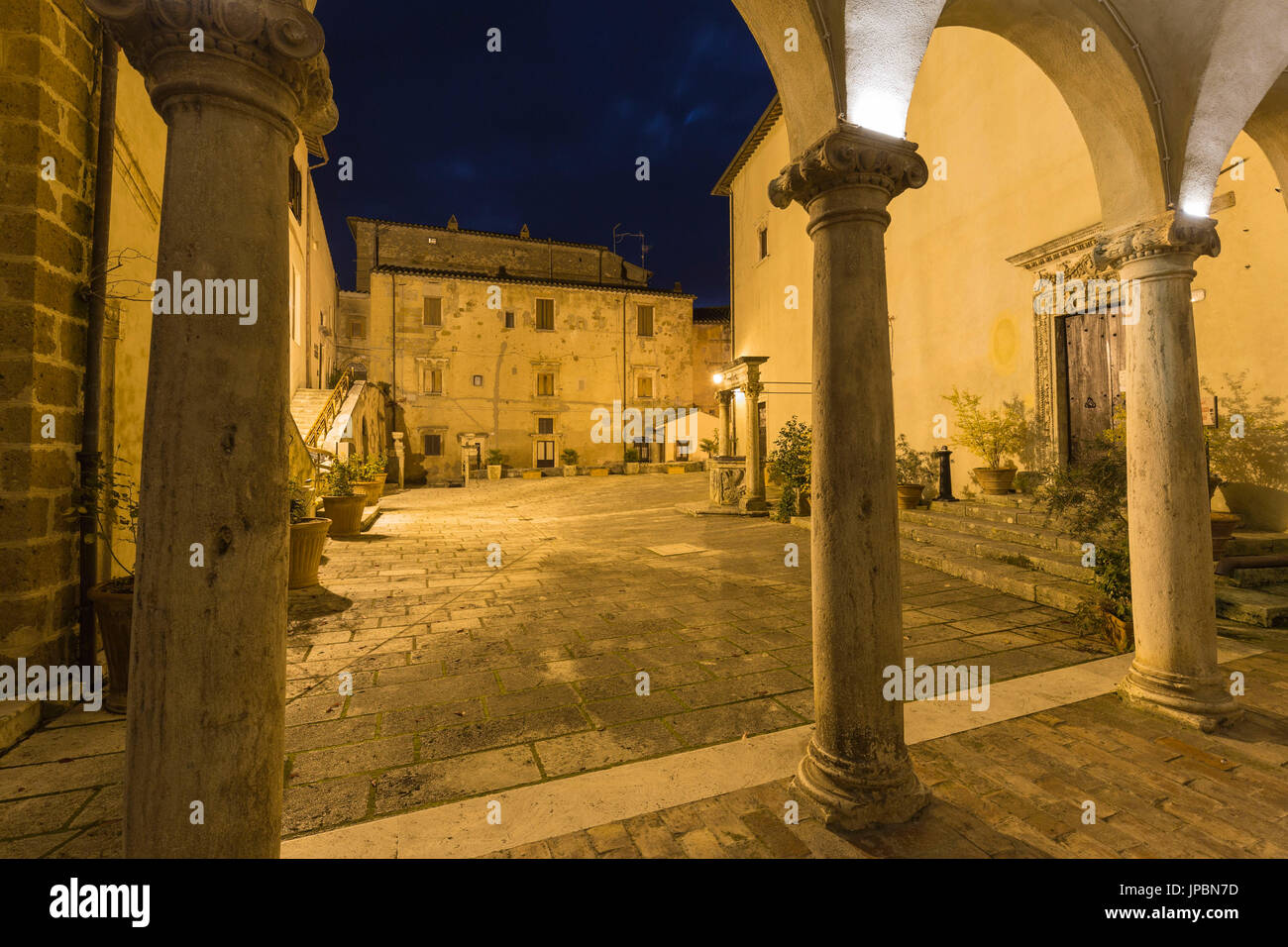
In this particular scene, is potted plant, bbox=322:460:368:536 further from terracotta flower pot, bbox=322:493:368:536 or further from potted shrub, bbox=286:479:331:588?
potted shrub, bbox=286:479:331:588

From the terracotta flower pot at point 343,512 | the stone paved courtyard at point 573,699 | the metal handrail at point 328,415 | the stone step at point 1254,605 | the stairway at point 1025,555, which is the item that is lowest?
the stone paved courtyard at point 573,699

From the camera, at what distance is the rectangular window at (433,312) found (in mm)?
25641

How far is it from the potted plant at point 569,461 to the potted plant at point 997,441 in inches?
731

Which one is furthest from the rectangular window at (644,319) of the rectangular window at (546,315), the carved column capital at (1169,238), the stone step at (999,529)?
the carved column capital at (1169,238)

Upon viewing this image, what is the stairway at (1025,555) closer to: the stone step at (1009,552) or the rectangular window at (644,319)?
the stone step at (1009,552)

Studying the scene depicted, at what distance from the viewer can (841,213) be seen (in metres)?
2.64

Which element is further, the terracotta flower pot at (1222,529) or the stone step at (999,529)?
the stone step at (999,529)

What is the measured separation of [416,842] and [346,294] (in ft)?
110

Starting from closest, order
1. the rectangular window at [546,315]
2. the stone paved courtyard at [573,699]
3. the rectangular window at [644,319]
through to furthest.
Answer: the stone paved courtyard at [573,699] → the rectangular window at [546,315] → the rectangular window at [644,319]

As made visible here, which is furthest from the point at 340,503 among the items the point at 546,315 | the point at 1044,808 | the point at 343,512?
the point at 546,315

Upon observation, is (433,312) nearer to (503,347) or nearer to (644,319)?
(503,347)

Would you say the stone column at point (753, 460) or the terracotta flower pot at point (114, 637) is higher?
the stone column at point (753, 460)

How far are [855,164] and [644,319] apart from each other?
2777cm

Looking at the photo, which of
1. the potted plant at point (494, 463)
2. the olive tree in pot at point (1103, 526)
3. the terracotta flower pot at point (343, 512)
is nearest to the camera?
the olive tree in pot at point (1103, 526)
